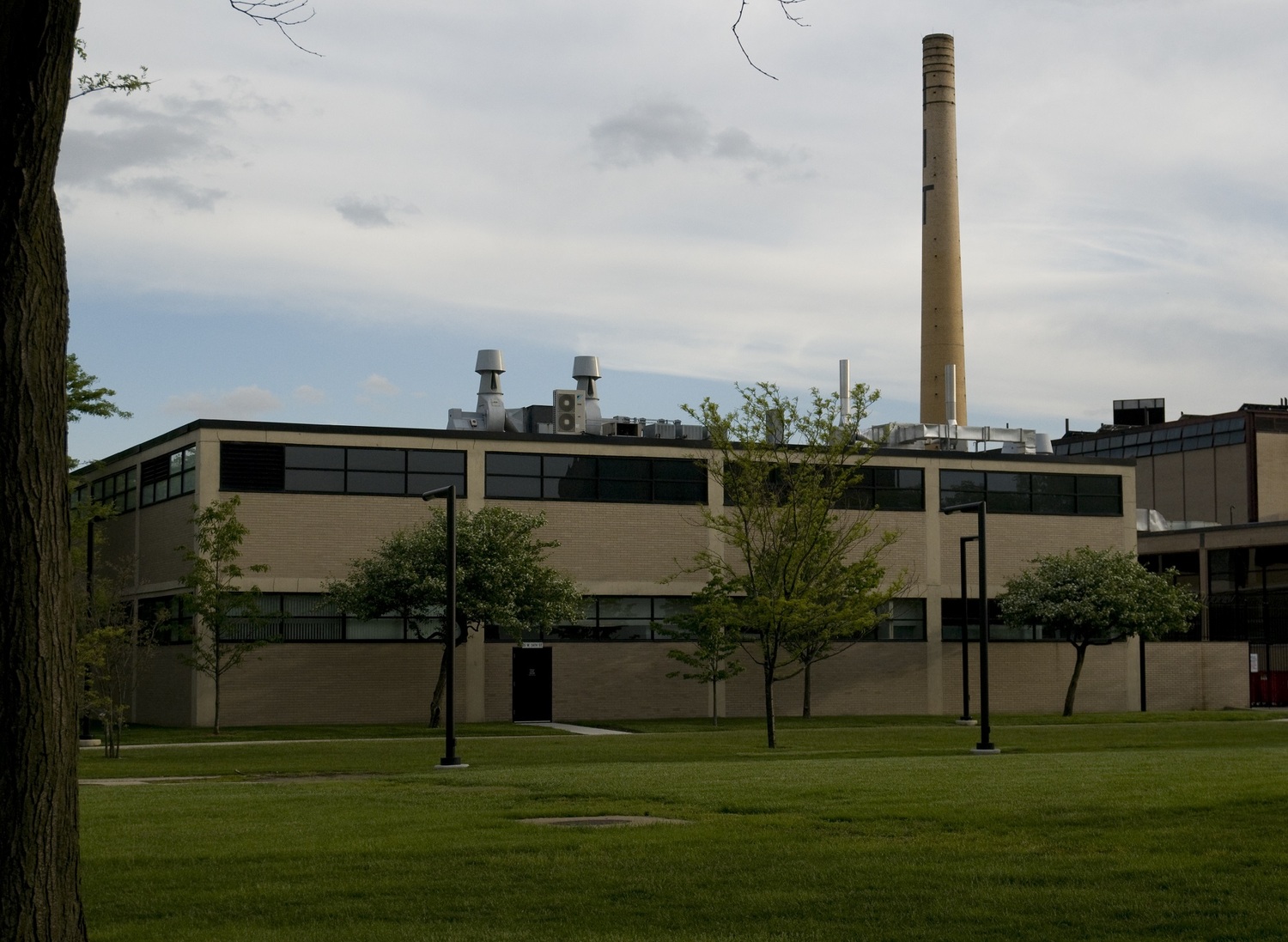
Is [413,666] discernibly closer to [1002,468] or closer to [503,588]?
[503,588]

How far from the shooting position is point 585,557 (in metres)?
49.8

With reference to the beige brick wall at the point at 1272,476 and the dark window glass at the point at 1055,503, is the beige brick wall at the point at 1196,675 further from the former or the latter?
the beige brick wall at the point at 1272,476

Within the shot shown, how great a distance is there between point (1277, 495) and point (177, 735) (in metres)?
66.0

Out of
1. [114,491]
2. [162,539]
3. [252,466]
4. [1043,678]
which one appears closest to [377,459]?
[252,466]

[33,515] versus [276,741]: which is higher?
[33,515]

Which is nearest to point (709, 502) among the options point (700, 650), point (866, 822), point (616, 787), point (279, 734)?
point (700, 650)

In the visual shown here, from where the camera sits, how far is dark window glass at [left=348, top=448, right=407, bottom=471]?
47312 millimetres

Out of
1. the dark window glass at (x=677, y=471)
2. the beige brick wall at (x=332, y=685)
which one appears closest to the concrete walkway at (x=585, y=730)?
the beige brick wall at (x=332, y=685)

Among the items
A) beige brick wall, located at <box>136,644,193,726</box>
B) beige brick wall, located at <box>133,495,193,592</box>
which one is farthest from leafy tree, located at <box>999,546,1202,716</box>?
beige brick wall, located at <box>133,495,193,592</box>

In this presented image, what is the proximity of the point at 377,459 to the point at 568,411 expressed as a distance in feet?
26.3

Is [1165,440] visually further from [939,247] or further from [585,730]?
[585,730]

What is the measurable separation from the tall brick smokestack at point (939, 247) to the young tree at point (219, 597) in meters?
34.4

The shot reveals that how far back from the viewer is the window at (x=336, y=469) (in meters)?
46.1

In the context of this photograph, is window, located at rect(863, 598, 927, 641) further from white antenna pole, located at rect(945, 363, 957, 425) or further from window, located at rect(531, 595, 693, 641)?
white antenna pole, located at rect(945, 363, 957, 425)
